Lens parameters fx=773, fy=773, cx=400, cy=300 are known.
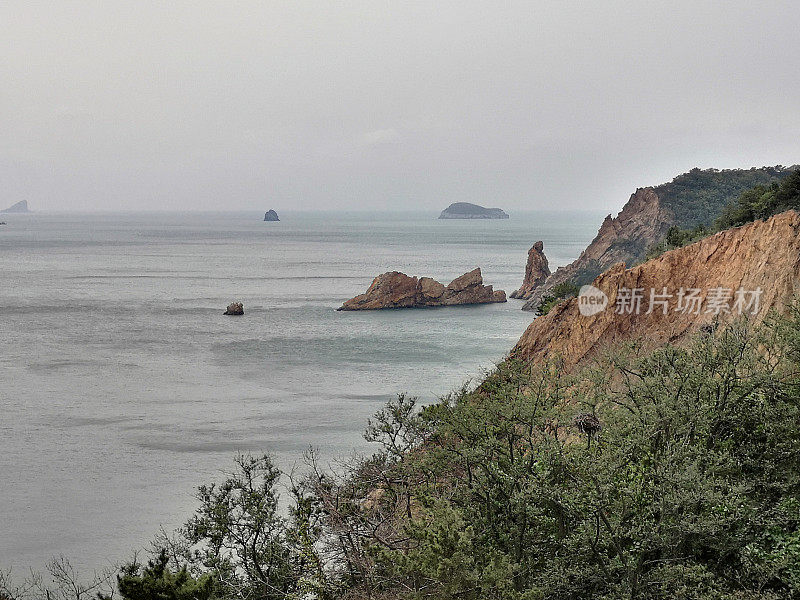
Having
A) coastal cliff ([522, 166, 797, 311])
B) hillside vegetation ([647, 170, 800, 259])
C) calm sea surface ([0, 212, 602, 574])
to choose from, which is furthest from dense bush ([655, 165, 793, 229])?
hillside vegetation ([647, 170, 800, 259])

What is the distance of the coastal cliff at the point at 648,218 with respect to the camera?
3310 inches

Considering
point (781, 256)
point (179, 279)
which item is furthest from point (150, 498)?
point (179, 279)

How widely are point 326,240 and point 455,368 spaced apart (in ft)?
475

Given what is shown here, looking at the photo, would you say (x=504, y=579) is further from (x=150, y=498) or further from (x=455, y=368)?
(x=455, y=368)

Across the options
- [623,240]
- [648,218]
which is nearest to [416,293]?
[623,240]

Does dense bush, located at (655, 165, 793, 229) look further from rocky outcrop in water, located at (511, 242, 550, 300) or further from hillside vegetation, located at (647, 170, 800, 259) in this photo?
hillside vegetation, located at (647, 170, 800, 259)

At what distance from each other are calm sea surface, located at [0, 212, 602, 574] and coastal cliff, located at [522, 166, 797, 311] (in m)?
8.30

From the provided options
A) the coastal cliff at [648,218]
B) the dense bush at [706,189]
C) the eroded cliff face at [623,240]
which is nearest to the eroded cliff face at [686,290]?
the coastal cliff at [648,218]

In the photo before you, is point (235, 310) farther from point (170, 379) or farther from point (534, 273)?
point (534, 273)

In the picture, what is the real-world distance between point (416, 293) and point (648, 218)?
30022 millimetres

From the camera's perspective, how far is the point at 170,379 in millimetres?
45000

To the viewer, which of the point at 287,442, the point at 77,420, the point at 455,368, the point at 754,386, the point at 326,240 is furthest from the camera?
the point at 326,240

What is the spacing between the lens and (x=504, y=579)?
9.80 meters

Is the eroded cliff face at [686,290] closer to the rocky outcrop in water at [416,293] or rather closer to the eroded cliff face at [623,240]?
the rocky outcrop in water at [416,293]
